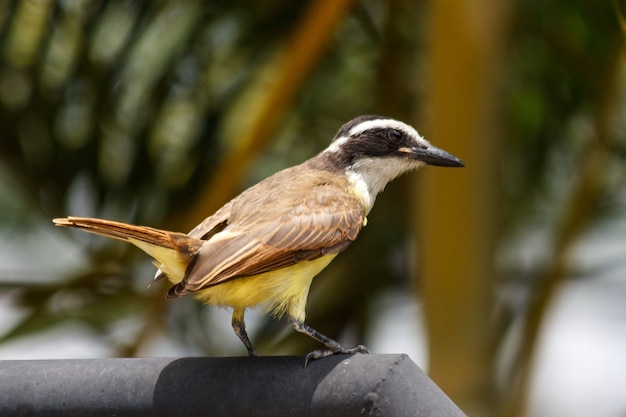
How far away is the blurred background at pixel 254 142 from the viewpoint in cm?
557

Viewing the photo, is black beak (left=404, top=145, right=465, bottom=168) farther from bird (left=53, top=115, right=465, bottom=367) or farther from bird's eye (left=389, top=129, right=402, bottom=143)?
bird's eye (left=389, top=129, right=402, bottom=143)

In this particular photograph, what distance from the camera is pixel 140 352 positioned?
5246 mm

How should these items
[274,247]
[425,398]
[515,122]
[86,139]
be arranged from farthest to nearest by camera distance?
1. [515,122]
2. [86,139]
3. [274,247]
4. [425,398]

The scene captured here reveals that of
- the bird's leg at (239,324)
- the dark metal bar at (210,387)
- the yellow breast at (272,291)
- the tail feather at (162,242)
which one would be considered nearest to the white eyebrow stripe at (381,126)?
the yellow breast at (272,291)

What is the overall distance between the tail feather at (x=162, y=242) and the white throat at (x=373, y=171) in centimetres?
94

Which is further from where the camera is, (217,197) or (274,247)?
(217,197)

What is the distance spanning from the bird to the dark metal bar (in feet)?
0.55

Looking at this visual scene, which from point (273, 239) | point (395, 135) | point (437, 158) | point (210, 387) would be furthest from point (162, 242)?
point (395, 135)

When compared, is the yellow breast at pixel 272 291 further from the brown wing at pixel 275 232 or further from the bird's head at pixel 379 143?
the bird's head at pixel 379 143

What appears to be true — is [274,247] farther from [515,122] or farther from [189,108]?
[515,122]

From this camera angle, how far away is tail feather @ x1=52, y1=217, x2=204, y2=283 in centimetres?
340

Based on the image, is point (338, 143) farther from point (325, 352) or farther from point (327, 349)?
point (325, 352)

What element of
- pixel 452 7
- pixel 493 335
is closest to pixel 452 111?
Answer: pixel 452 7

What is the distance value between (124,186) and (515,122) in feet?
6.39
